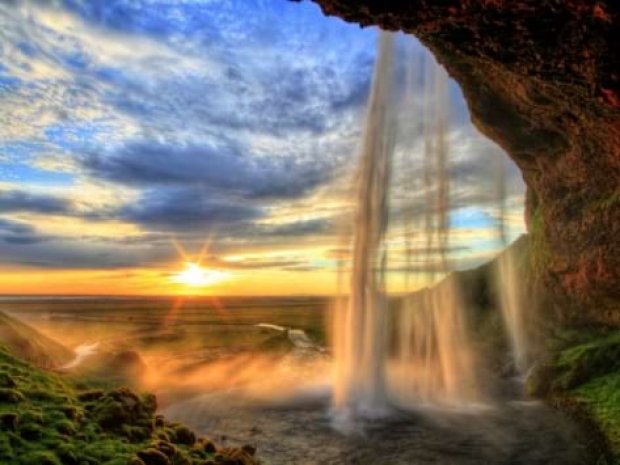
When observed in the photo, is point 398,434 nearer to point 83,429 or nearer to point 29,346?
point 83,429

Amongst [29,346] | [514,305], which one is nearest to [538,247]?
[514,305]

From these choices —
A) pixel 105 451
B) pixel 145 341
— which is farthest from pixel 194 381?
pixel 145 341

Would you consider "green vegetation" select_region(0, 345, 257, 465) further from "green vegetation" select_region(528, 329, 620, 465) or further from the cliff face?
"green vegetation" select_region(528, 329, 620, 465)

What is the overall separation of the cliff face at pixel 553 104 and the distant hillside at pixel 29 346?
21367 mm

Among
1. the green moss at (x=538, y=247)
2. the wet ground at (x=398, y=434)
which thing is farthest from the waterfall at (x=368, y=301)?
the green moss at (x=538, y=247)

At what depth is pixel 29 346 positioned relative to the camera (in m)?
25.8

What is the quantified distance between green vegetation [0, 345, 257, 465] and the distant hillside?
857cm

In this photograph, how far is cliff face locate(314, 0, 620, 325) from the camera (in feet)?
38.1

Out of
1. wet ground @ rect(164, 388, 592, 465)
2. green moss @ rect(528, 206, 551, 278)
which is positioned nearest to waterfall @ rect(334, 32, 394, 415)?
wet ground @ rect(164, 388, 592, 465)

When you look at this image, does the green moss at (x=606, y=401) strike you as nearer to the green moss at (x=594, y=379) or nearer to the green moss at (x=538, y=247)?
the green moss at (x=594, y=379)

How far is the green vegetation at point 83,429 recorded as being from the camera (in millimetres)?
10914

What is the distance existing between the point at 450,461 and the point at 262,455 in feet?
21.2

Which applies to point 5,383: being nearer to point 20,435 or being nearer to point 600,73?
point 20,435

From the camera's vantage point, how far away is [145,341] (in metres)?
53.9
